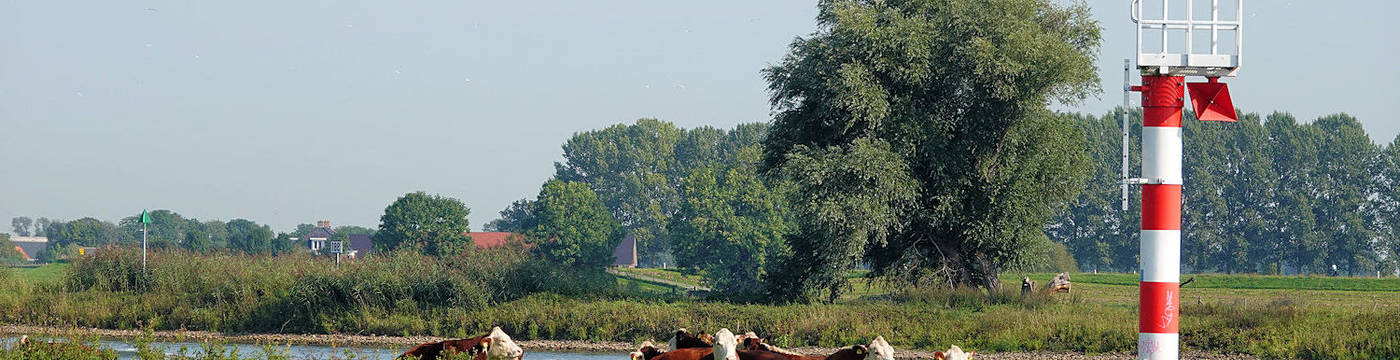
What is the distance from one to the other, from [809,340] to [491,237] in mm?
98066

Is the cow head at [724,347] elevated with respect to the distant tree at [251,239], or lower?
elevated

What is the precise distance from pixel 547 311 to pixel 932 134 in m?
10.4

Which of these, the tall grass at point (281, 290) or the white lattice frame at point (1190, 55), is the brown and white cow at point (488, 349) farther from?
the tall grass at point (281, 290)

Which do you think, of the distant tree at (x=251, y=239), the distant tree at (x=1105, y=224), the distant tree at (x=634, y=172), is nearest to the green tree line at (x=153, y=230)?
the distant tree at (x=251, y=239)

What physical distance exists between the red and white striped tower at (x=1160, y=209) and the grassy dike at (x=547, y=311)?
478 inches

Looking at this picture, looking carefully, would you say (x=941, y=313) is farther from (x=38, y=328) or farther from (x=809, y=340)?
(x=38, y=328)

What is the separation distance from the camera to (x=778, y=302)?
3634cm

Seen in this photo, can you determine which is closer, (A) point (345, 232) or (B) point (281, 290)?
(B) point (281, 290)

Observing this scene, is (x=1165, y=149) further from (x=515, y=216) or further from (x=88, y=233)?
(x=88, y=233)

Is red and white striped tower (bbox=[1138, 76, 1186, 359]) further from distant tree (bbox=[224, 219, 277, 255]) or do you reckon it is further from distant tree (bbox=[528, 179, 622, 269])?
distant tree (bbox=[224, 219, 277, 255])

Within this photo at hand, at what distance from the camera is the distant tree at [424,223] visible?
102188 millimetres

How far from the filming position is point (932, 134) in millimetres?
35938

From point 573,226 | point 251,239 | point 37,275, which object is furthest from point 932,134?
point 251,239

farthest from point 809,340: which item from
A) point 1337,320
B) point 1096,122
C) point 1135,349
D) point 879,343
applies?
point 1096,122
